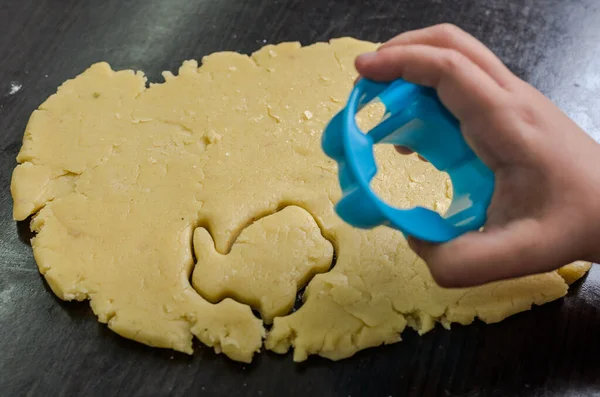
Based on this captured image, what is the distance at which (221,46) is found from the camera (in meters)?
1.59

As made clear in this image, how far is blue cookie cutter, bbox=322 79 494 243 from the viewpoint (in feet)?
2.63

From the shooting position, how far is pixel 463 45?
91 cm

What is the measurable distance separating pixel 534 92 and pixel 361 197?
0.32 meters

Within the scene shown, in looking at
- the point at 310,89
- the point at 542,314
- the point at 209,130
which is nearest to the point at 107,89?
the point at 209,130

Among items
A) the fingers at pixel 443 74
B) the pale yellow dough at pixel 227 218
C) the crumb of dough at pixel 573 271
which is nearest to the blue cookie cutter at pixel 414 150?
the fingers at pixel 443 74

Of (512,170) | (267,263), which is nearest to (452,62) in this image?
(512,170)

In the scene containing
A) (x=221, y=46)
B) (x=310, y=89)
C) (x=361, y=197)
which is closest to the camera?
(x=361, y=197)

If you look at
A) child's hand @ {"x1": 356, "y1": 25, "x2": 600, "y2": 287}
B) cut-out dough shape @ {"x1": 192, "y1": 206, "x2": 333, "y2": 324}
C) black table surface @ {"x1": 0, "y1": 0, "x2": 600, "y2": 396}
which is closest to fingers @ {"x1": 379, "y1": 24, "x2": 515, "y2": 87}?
child's hand @ {"x1": 356, "y1": 25, "x2": 600, "y2": 287}

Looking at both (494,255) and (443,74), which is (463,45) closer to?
(443,74)

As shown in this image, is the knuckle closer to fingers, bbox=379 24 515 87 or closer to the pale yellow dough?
fingers, bbox=379 24 515 87

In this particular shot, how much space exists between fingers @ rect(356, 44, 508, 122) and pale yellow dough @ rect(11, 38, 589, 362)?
36cm

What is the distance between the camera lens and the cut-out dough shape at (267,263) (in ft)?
3.56

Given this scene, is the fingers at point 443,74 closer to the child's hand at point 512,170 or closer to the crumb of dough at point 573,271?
the child's hand at point 512,170

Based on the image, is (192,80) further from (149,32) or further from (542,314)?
(542,314)
